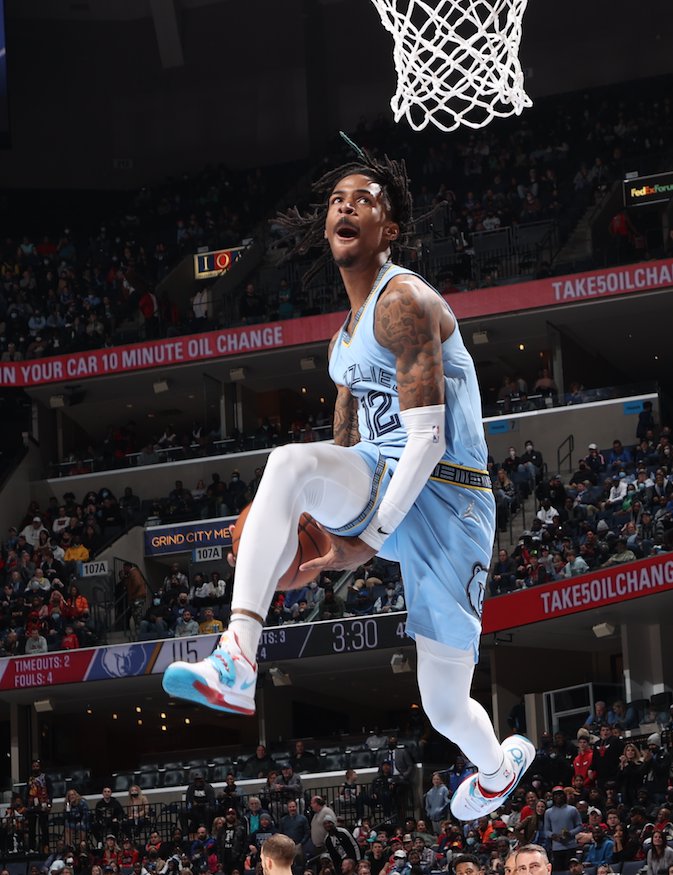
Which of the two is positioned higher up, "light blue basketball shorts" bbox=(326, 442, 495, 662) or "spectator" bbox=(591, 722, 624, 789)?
"light blue basketball shorts" bbox=(326, 442, 495, 662)

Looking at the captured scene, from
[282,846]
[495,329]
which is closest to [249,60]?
[495,329]

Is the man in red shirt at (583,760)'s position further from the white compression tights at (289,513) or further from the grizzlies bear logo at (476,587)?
the white compression tights at (289,513)

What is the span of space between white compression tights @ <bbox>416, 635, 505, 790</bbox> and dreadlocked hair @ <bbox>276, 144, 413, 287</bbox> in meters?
1.80

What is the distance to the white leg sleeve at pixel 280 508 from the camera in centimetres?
566

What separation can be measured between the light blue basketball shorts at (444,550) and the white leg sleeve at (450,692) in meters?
0.05

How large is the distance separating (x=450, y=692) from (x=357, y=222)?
2041 millimetres

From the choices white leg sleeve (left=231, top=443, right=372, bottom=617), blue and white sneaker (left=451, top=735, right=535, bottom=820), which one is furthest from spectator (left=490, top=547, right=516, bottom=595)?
white leg sleeve (left=231, top=443, right=372, bottom=617)

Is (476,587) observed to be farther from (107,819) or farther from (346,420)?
(107,819)

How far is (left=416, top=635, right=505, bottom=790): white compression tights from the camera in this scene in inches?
250

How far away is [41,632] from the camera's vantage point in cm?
2727

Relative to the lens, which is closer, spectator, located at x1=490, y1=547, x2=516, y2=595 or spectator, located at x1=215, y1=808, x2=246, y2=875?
spectator, located at x1=215, y1=808, x2=246, y2=875

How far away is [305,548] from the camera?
19.6 ft

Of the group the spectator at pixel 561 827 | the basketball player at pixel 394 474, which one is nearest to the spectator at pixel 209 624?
the spectator at pixel 561 827

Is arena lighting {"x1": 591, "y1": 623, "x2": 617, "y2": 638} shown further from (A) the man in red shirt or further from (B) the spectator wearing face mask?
(A) the man in red shirt
